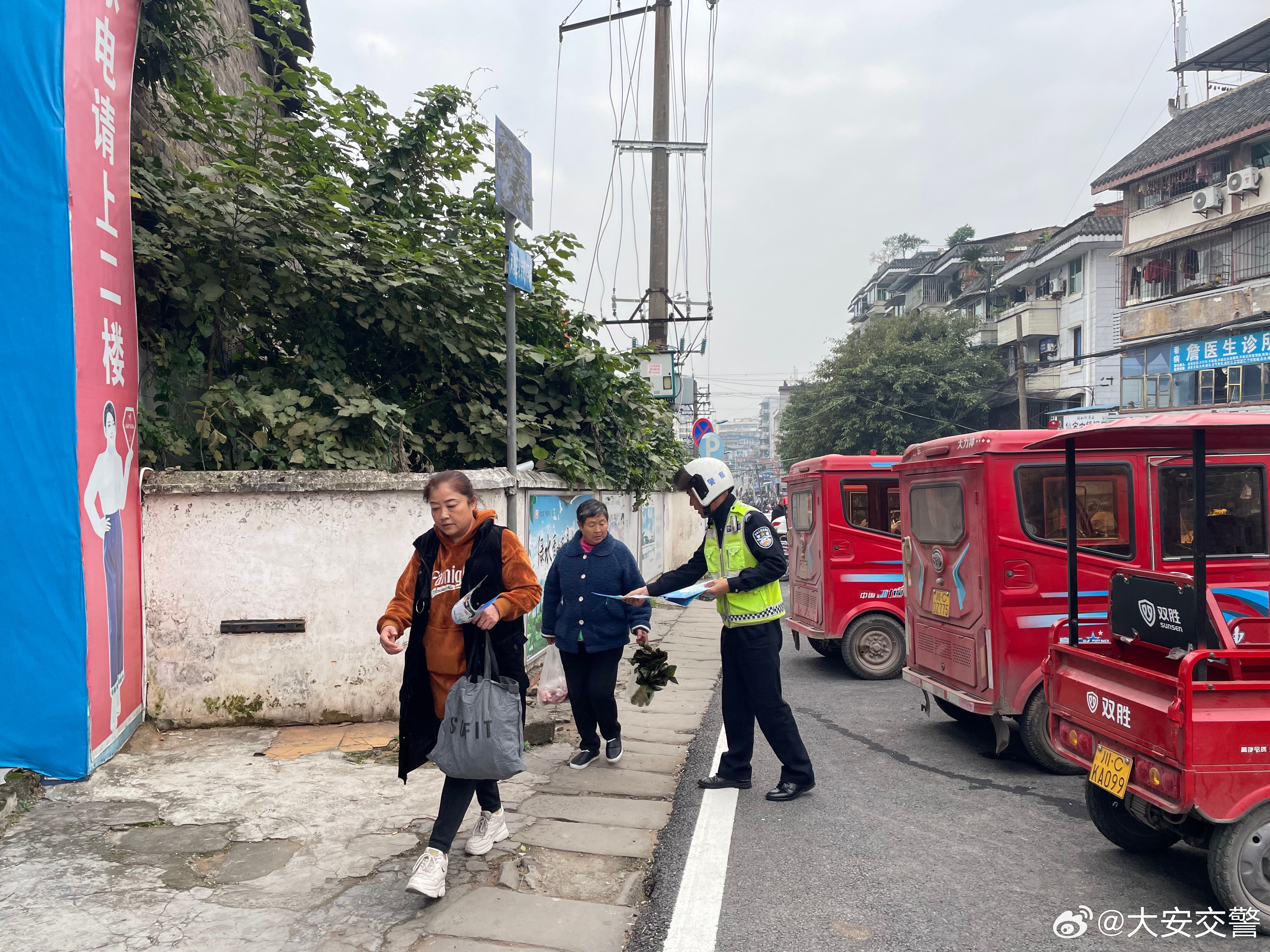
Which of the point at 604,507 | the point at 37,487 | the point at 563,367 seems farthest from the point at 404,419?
the point at 37,487

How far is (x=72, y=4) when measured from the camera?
4590 mm

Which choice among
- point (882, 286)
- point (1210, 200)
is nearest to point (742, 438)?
point (882, 286)

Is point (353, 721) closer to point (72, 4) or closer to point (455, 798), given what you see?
point (455, 798)

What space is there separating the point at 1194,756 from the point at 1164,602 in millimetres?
779

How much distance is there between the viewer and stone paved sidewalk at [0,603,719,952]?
3.27 m

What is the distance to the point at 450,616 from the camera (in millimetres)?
3729

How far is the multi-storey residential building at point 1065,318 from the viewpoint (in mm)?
32156

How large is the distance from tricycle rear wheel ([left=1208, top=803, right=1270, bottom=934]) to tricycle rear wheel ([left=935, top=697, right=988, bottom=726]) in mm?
3614

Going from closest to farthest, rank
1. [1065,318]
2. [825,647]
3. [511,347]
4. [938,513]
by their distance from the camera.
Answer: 1. [511,347]
2. [938,513]
3. [825,647]
4. [1065,318]

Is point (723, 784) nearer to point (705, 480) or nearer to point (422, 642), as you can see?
point (705, 480)

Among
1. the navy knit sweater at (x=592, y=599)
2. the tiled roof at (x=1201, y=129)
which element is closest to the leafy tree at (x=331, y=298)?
the navy knit sweater at (x=592, y=599)

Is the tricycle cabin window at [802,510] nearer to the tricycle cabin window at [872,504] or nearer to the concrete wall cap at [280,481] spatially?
the tricycle cabin window at [872,504]

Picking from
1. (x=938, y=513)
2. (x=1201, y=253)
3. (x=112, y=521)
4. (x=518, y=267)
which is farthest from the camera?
(x=1201, y=253)

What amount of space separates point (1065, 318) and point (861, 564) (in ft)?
98.8
